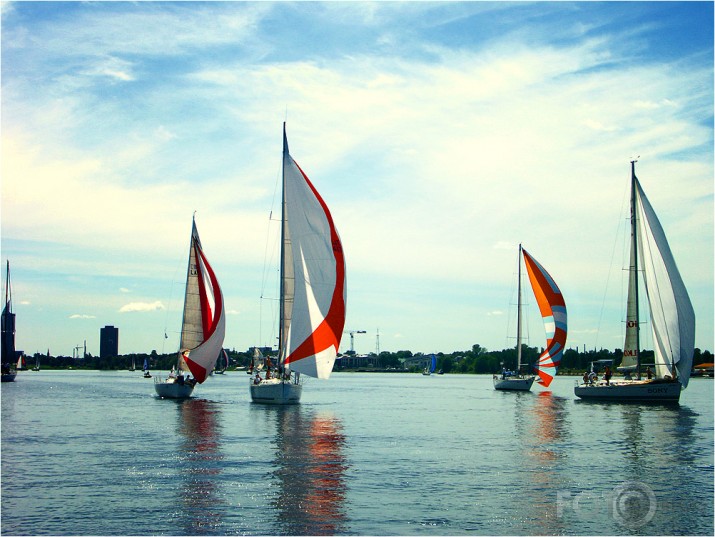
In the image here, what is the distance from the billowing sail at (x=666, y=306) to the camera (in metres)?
50.4

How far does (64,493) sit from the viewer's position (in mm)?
21406

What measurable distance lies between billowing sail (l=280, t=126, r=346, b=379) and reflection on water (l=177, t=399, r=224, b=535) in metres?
6.52

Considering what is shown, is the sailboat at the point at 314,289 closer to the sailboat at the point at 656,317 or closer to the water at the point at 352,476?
the water at the point at 352,476

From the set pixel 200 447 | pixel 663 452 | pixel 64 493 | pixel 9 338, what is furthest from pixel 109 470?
pixel 9 338

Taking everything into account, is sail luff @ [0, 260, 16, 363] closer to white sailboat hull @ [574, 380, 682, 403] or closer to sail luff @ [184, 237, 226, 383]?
sail luff @ [184, 237, 226, 383]

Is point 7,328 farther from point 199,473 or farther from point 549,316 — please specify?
point 199,473

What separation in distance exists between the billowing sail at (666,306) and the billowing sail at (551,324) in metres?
19.1

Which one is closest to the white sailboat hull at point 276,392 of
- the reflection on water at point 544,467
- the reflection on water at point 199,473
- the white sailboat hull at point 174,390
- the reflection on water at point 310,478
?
the reflection on water at point 199,473

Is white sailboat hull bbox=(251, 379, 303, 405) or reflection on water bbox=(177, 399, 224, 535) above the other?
white sailboat hull bbox=(251, 379, 303, 405)

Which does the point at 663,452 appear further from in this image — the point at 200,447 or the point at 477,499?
the point at 200,447

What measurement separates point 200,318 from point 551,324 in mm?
34096

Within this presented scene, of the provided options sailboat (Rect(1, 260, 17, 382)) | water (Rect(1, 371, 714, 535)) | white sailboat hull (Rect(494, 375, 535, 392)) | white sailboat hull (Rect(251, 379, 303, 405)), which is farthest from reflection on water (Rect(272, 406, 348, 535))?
sailboat (Rect(1, 260, 17, 382))

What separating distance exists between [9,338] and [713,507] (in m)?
103

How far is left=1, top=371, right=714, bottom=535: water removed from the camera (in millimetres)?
18406
